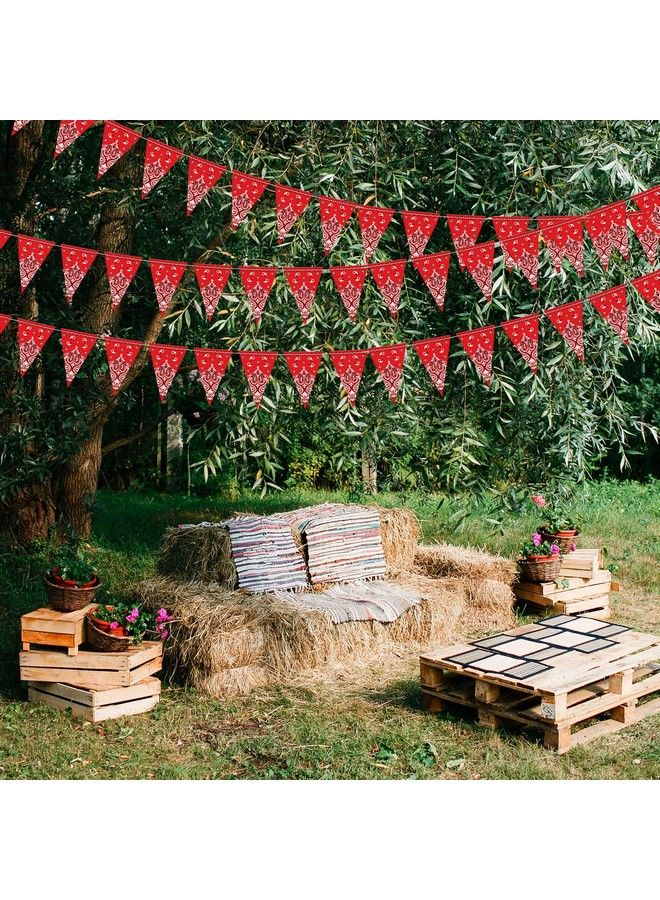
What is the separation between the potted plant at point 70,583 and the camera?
16.1 ft

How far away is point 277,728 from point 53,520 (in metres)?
3.93

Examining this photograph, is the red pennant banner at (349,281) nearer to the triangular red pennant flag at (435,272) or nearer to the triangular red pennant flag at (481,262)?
the triangular red pennant flag at (435,272)

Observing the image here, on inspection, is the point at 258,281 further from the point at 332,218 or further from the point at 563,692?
the point at 563,692

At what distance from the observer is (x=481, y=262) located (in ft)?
15.5

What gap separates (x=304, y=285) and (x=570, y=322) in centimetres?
144

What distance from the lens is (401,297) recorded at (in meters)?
5.42

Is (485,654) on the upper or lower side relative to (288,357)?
lower

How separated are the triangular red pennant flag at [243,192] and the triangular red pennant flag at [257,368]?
0.71 meters

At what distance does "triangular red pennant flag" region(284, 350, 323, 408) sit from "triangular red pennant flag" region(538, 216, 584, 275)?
1.35 meters

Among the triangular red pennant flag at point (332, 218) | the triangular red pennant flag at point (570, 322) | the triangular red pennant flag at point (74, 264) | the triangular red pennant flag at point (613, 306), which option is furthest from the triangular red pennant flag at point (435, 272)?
the triangular red pennant flag at point (74, 264)

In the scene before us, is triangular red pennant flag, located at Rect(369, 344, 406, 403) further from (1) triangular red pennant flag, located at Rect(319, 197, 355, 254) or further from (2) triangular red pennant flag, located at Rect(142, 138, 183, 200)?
(2) triangular red pennant flag, located at Rect(142, 138, 183, 200)

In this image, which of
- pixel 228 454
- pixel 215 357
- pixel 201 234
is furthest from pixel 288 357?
pixel 201 234

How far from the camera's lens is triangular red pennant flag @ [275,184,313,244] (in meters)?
4.63

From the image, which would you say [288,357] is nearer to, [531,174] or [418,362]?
[418,362]
